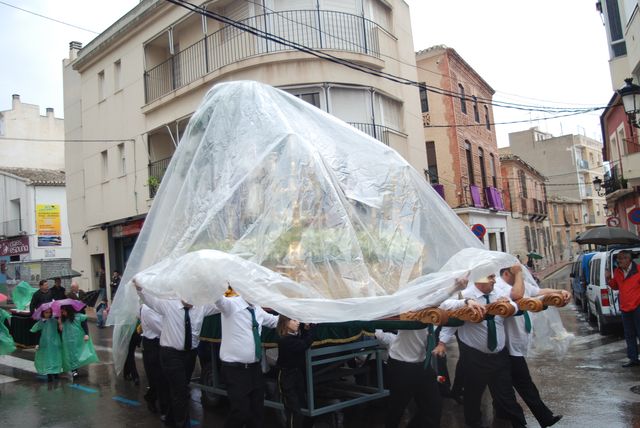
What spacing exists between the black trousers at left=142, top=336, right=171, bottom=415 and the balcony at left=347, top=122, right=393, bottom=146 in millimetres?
10142

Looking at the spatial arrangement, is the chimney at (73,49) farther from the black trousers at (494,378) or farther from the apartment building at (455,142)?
the black trousers at (494,378)

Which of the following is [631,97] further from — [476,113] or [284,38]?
[476,113]

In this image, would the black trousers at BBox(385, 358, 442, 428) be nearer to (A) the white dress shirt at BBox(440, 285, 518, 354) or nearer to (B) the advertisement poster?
(A) the white dress shirt at BBox(440, 285, 518, 354)

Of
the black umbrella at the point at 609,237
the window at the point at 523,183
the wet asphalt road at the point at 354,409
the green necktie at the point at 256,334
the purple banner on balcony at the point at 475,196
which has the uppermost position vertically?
the window at the point at 523,183

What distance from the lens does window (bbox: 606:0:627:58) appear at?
17391 millimetres

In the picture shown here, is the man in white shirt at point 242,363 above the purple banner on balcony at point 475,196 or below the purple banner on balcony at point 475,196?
below

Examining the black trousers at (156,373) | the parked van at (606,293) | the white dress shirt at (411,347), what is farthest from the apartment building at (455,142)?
the white dress shirt at (411,347)

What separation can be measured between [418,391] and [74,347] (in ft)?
22.8

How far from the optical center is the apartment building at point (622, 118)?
14508 mm

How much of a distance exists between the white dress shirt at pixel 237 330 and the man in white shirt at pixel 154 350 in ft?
5.22

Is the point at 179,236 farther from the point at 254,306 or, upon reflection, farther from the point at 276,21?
the point at 276,21

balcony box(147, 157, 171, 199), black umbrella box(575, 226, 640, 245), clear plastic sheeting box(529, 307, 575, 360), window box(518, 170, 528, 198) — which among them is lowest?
clear plastic sheeting box(529, 307, 575, 360)

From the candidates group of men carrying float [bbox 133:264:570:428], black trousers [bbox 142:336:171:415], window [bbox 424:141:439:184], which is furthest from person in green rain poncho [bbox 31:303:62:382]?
window [bbox 424:141:439:184]

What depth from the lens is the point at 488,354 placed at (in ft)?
16.9
